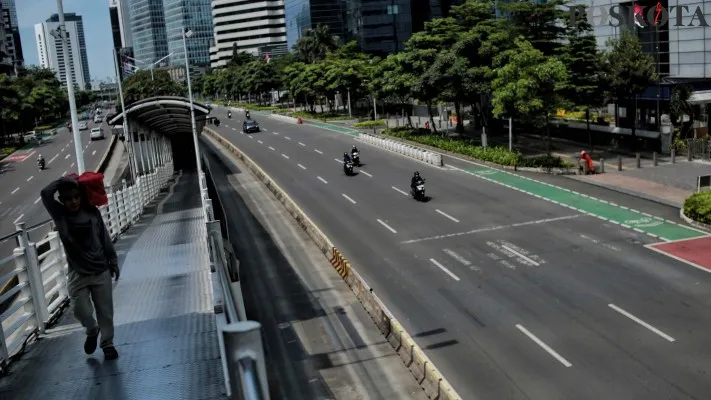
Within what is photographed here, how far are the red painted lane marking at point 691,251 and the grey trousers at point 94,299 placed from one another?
18806 millimetres

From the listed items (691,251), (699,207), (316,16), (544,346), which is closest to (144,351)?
(544,346)

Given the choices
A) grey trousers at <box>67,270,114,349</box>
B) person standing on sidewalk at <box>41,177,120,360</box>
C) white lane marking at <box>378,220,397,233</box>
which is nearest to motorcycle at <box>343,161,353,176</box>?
white lane marking at <box>378,220,397,233</box>

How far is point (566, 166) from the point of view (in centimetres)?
3716

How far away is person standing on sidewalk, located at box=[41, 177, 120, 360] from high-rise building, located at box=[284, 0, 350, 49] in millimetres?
121416

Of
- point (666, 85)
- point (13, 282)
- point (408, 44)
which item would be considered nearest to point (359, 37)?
point (408, 44)

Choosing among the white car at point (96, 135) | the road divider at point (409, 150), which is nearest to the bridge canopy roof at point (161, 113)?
the road divider at point (409, 150)

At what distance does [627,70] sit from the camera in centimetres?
4084

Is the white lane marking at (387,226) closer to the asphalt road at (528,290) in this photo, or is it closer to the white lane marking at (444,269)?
the asphalt road at (528,290)

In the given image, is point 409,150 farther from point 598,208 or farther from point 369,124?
point 369,124

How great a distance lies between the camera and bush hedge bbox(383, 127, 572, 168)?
124ft

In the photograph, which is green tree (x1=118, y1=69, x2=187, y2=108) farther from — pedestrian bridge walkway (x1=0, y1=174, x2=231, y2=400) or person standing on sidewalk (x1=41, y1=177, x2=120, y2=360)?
person standing on sidewalk (x1=41, y1=177, x2=120, y2=360)

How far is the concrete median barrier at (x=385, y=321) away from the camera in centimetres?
1313

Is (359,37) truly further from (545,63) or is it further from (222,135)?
(545,63)

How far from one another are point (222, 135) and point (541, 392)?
6397 cm
